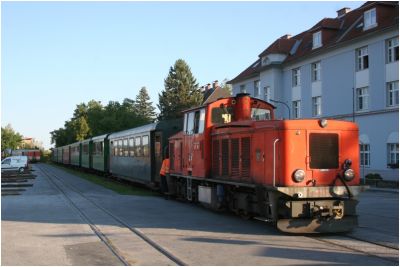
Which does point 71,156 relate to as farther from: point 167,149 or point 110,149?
point 167,149

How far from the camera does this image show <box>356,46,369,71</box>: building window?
3612 cm

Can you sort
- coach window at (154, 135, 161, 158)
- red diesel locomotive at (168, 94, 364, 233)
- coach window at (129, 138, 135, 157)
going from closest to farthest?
red diesel locomotive at (168, 94, 364, 233) → coach window at (154, 135, 161, 158) → coach window at (129, 138, 135, 157)

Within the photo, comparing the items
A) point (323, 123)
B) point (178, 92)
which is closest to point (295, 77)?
point (323, 123)

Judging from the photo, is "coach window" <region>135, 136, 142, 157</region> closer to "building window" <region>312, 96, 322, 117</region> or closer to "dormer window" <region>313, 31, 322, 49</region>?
"building window" <region>312, 96, 322, 117</region>

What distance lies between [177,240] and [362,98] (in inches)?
1164

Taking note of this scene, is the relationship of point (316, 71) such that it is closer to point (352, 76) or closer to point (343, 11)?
point (352, 76)

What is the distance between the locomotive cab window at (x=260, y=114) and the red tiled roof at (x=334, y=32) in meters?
21.4

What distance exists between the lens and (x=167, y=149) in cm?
2062

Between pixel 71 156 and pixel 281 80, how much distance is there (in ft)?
89.3

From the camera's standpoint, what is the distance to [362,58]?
36.6m

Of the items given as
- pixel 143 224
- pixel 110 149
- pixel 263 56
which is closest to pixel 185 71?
pixel 263 56

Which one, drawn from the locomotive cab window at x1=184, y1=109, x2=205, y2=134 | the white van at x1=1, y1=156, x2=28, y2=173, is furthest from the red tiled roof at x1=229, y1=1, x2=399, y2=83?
the white van at x1=1, y1=156, x2=28, y2=173

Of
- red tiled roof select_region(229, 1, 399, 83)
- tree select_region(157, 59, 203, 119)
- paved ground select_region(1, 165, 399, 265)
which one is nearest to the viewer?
paved ground select_region(1, 165, 399, 265)

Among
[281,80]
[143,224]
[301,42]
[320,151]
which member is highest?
[301,42]
